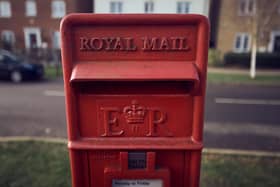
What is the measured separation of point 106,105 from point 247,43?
19757 millimetres

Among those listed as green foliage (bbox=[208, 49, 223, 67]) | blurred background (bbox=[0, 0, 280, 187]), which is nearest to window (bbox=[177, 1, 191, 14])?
blurred background (bbox=[0, 0, 280, 187])

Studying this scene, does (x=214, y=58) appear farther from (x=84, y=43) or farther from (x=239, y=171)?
(x=84, y=43)

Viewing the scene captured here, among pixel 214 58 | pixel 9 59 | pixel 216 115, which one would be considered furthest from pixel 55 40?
pixel 216 115

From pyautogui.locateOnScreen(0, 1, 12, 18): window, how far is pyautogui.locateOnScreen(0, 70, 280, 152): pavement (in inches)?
530

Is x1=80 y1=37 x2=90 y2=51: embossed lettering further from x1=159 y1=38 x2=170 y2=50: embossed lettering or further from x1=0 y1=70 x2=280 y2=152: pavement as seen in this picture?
x1=0 y1=70 x2=280 y2=152: pavement

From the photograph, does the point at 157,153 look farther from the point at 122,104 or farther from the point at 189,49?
the point at 189,49

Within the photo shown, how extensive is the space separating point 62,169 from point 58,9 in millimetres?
19167

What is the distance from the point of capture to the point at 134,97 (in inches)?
62.8

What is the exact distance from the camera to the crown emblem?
1.60 metres

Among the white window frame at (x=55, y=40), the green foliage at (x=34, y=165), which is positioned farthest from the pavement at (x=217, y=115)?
the white window frame at (x=55, y=40)

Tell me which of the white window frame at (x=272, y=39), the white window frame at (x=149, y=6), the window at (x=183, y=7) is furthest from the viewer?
the white window frame at (x=272, y=39)

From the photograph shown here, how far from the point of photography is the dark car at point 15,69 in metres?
11.2

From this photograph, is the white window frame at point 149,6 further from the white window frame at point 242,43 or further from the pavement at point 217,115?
the white window frame at point 242,43

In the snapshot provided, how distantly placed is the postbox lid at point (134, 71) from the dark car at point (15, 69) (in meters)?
10.8
